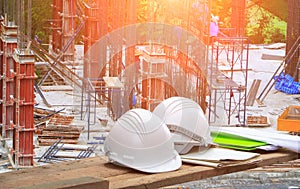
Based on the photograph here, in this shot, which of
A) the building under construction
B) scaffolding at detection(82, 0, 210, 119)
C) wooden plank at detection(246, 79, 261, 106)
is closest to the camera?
the building under construction

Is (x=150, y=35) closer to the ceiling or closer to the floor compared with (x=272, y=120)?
closer to the ceiling

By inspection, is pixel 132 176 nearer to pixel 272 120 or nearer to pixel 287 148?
pixel 287 148

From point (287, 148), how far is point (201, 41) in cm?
1270

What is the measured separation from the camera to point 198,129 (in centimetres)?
533

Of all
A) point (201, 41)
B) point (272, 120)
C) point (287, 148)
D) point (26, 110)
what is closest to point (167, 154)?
point (287, 148)

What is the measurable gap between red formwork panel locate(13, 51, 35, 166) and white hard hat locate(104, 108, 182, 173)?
10296 millimetres

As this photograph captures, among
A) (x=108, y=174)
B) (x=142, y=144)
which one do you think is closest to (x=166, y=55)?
(x=142, y=144)

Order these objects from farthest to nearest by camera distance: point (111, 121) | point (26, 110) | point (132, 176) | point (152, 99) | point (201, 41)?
point (111, 121), point (201, 41), point (152, 99), point (26, 110), point (132, 176)

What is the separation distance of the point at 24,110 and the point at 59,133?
207 centimetres

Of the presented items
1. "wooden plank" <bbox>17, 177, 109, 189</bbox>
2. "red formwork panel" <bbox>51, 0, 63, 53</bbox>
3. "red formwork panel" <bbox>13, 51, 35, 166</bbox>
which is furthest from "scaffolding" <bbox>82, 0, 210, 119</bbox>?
"wooden plank" <bbox>17, 177, 109, 189</bbox>

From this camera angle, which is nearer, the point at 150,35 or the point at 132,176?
the point at 132,176

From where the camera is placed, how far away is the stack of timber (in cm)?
1698

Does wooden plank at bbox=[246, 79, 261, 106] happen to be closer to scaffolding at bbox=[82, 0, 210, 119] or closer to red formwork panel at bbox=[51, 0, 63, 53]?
scaffolding at bbox=[82, 0, 210, 119]

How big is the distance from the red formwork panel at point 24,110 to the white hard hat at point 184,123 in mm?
9972
